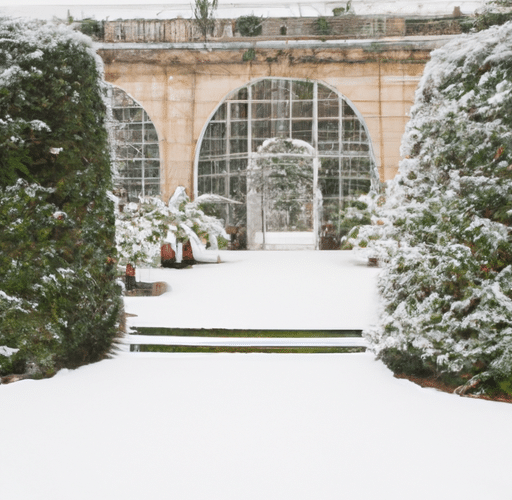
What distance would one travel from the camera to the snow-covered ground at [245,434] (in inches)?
98.7

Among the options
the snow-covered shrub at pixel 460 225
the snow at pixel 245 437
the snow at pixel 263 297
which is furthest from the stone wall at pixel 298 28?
the snow at pixel 245 437

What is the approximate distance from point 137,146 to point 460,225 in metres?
13.1

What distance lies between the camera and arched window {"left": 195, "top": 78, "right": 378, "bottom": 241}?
606 inches

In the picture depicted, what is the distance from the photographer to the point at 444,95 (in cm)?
388

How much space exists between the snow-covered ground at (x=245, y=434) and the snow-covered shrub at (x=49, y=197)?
0.34 m

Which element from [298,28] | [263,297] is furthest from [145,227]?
[298,28]

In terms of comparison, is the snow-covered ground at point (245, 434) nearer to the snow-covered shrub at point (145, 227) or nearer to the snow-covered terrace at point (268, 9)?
the snow-covered shrub at point (145, 227)

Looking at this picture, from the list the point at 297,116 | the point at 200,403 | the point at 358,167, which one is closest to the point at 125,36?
the point at 297,116

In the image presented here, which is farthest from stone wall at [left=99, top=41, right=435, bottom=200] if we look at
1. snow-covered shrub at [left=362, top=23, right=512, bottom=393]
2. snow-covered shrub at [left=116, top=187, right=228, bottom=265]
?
snow-covered shrub at [left=362, top=23, right=512, bottom=393]

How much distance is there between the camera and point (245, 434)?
3131 millimetres

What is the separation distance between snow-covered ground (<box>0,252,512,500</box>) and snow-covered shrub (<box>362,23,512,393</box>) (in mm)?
292

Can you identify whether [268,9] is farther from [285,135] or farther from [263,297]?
[263,297]

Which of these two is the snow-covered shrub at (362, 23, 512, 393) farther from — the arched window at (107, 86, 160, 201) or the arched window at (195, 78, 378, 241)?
the arched window at (107, 86, 160, 201)

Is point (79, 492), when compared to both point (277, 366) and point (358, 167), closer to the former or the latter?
point (277, 366)
